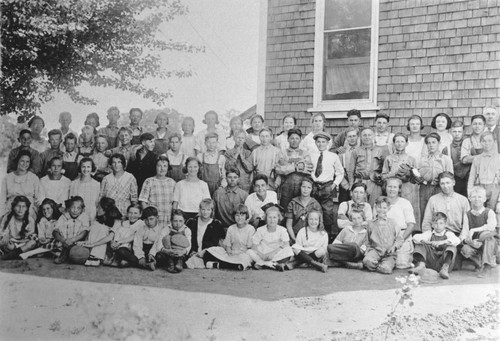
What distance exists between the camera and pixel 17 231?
15.8 feet

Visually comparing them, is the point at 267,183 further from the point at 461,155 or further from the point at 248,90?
the point at 461,155

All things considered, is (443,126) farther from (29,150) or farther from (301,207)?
(29,150)

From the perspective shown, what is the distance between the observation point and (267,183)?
4.82m

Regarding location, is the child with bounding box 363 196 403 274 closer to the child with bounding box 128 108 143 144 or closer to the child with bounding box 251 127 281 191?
the child with bounding box 251 127 281 191

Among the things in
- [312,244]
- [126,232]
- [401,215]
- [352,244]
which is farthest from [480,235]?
[126,232]

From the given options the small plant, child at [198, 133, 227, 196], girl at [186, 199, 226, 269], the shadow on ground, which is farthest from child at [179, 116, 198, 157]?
the small plant

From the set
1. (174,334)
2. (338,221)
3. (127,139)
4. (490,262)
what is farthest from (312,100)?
(174,334)

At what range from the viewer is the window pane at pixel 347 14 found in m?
4.87

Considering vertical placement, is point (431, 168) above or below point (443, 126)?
below

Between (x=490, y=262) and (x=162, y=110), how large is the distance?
302cm

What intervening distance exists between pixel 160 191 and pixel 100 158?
2.44ft

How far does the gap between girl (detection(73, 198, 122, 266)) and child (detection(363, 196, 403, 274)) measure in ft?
7.30

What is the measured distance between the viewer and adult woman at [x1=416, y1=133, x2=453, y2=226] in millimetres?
4273

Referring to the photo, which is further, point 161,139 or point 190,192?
point 161,139
